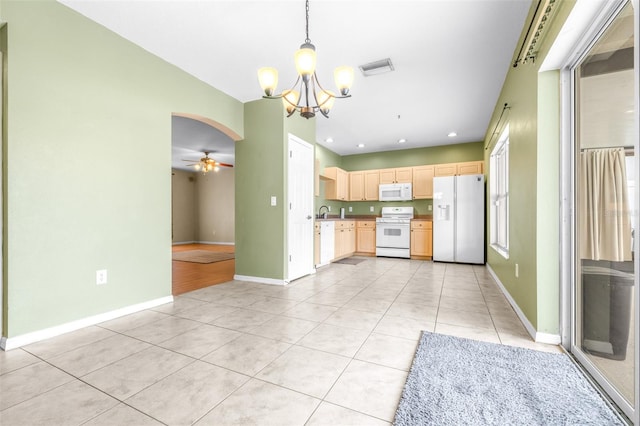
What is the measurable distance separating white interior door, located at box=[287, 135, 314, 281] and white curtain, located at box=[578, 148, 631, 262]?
9.91ft

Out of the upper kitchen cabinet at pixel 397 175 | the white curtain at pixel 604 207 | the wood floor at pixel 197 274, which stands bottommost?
the wood floor at pixel 197 274

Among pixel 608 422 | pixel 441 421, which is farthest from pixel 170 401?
pixel 608 422

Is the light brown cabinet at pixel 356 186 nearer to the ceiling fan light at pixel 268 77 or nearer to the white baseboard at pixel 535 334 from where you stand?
the white baseboard at pixel 535 334

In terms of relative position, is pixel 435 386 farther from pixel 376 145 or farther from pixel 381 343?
pixel 376 145

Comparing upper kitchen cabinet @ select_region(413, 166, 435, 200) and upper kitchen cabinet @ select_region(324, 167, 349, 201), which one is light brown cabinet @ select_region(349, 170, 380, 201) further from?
upper kitchen cabinet @ select_region(413, 166, 435, 200)

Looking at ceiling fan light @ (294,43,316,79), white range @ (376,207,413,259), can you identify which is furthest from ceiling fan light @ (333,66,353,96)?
white range @ (376,207,413,259)

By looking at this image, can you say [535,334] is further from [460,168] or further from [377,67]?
[460,168]

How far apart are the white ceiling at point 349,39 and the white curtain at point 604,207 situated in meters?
1.45

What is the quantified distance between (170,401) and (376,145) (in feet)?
20.1

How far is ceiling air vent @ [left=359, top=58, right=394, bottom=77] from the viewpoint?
3003 mm

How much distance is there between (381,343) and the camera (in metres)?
2.03

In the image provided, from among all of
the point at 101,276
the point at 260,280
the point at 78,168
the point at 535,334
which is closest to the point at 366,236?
the point at 260,280

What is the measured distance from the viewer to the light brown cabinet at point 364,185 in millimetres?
6918

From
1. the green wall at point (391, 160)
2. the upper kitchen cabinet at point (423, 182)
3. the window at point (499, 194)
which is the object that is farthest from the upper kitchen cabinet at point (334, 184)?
the window at point (499, 194)
